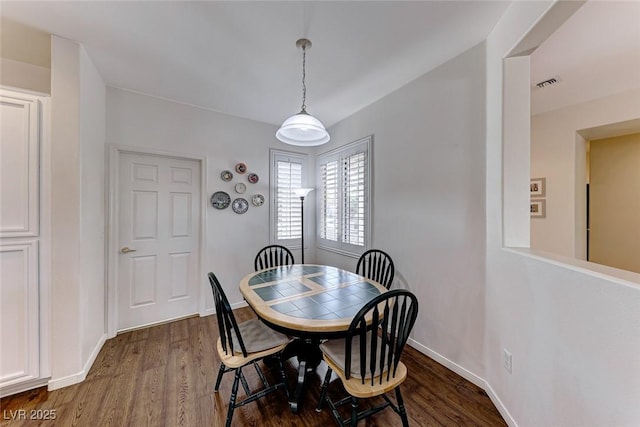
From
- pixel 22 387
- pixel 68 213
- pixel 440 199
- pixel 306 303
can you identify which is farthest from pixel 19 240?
pixel 440 199

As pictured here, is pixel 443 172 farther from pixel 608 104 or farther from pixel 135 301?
pixel 135 301

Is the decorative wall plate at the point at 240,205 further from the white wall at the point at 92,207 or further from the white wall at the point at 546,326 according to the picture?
the white wall at the point at 546,326

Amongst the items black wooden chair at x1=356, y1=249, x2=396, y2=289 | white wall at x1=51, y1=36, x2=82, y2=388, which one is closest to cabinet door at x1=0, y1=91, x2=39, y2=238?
white wall at x1=51, y1=36, x2=82, y2=388

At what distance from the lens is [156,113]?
281 centimetres

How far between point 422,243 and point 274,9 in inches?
90.0

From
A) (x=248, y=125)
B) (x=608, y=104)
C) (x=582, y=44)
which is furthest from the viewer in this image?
(x=248, y=125)

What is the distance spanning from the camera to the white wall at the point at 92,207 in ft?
6.48

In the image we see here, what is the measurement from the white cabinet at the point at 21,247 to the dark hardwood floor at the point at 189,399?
25 centimetres

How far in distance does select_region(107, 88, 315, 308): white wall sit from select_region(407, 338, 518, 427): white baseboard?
7.85ft

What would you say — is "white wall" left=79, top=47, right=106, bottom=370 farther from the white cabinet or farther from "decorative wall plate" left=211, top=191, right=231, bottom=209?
A: "decorative wall plate" left=211, top=191, right=231, bottom=209

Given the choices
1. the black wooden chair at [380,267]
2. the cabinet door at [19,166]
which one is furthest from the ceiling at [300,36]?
the black wooden chair at [380,267]

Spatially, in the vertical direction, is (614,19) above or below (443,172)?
above

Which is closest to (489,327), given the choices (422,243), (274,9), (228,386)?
(422,243)

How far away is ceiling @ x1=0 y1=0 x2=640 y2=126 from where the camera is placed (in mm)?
1584
